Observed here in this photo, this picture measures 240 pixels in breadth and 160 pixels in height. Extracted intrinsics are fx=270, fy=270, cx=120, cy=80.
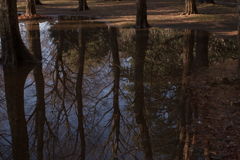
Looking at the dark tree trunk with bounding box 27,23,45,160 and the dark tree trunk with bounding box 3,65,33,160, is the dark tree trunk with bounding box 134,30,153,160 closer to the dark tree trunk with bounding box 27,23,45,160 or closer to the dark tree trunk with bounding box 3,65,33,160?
the dark tree trunk with bounding box 27,23,45,160

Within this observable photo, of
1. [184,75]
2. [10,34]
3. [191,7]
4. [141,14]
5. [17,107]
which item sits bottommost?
[17,107]

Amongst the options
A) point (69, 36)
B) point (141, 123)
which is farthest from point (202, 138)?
point (69, 36)

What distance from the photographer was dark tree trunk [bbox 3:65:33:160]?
505 cm

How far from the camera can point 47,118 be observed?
6301 millimetres

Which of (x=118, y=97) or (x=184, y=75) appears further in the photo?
(x=184, y=75)

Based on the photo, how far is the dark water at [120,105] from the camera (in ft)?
16.5

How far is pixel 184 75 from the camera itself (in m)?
9.13

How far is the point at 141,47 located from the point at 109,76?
401 centimetres

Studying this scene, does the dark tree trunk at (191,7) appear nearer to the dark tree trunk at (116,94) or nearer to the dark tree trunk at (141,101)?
the dark tree trunk at (116,94)

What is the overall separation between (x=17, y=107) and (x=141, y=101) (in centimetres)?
318

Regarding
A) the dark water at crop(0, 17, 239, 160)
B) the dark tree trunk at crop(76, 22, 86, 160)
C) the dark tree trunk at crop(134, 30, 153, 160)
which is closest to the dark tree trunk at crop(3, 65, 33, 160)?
the dark water at crop(0, 17, 239, 160)

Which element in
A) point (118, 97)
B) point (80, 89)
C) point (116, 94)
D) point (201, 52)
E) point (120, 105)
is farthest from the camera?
point (201, 52)

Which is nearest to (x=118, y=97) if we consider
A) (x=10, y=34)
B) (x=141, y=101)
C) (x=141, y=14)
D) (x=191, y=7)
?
(x=141, y=101)

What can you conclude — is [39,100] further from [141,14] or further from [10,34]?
[141,14]
